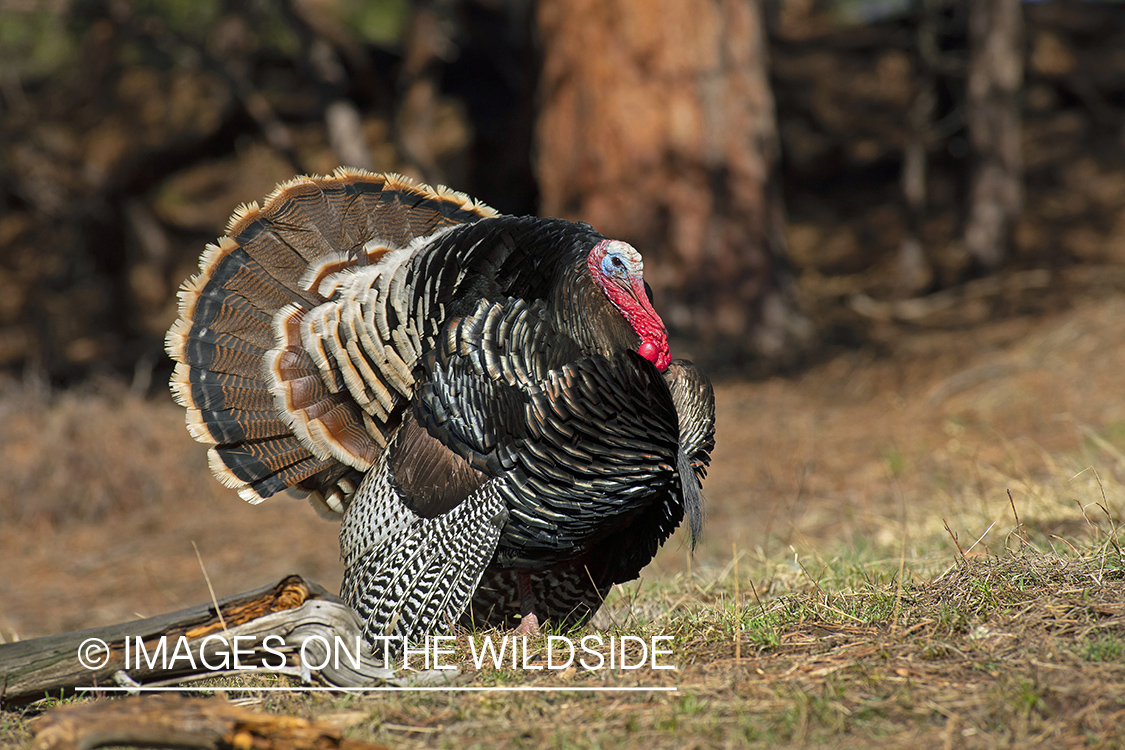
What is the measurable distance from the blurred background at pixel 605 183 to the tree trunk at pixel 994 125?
0.03 metres

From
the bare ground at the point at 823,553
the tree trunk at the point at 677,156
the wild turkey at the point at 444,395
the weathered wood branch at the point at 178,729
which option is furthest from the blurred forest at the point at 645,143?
the weathered wood branch at the point at 178,729

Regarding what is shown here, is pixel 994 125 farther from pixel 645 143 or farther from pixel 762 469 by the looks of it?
pixel 762 469

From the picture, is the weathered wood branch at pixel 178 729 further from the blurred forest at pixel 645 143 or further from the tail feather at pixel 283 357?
the blurred forest at pixel 645 143

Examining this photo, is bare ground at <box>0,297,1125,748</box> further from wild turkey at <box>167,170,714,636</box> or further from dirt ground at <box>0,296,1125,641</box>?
wild turkey at <box>167,170,714,636</box>

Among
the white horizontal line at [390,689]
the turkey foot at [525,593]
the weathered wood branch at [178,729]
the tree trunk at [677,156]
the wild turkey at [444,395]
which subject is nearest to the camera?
the weathered wood branch at [178,729]

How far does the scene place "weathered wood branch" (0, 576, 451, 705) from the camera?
271cm

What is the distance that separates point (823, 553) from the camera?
4207 millimetres

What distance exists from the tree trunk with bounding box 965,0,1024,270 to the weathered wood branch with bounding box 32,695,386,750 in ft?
29.7

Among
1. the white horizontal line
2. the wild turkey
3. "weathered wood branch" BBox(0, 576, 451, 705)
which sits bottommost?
the white horizontal line

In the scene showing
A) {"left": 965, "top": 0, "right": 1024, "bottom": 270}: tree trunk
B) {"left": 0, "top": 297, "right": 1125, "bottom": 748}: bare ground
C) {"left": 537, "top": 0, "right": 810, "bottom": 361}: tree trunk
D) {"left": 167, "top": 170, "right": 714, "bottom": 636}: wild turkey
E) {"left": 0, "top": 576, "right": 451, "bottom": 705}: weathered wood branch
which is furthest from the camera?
{"left": 965, "top": 0, "right": 1024, "bottom": 270}: tree trunk

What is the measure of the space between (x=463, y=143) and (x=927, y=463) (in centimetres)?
899

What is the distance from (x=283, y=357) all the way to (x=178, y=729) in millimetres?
1626

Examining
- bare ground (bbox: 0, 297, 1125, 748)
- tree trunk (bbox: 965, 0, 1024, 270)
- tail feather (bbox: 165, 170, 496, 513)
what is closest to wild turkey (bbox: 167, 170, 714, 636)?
tail feather (bbox: 165, 170, 496, 513)

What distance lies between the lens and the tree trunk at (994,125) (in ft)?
30.1
